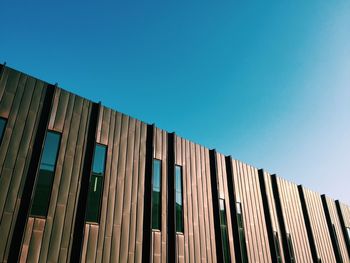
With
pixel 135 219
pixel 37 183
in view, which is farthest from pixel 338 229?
pixel 37 183

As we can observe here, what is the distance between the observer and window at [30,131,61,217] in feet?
31.1

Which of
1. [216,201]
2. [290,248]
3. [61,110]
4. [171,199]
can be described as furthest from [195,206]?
[290,248]

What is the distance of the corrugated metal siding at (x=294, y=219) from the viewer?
20125 mm

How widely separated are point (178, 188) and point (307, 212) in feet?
49.0

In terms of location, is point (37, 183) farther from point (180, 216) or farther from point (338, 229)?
point (338, 229)

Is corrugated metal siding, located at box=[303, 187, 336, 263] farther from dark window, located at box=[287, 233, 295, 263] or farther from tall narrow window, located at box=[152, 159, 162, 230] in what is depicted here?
tall narrow window, located at box=[152, 159, 162, 230]

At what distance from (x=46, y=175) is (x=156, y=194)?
210 inches

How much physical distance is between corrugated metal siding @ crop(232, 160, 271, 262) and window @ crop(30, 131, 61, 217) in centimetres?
1159

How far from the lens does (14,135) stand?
962 cm

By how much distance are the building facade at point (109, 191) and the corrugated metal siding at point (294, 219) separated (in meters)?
1.82

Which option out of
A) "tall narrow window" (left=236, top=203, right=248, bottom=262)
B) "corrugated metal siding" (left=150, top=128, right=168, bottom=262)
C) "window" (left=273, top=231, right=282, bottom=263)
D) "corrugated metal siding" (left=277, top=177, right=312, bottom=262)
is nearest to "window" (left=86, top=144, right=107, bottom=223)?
"corrugated metal siding" (left=150, top=128, right=168, bottom=262)

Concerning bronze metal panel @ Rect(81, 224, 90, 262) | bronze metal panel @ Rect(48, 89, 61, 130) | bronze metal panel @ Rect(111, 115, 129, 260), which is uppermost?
bronze metal panel @ Rect(48, 89, 61, 130)

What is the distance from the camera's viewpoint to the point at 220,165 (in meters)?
17.4

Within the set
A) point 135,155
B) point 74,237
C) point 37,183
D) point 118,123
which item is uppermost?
point 118,123
